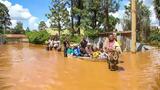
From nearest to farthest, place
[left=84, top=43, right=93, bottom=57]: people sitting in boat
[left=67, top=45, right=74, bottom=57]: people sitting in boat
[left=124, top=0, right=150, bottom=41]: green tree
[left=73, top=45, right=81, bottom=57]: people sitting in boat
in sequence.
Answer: [left=84, top=43, right=93, bottom=57]: people sitting in boat < [left=73, top=45, right=81, bottom=57]: people sitting in boat < [left=67, top=45, right=74, bottom=57]: people sitting in boat < [left=124, top=0, right=150, bottom=41]: green tree

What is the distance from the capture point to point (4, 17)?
9706 centimetres

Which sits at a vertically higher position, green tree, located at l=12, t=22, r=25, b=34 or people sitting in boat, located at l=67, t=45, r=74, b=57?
green tree, located at l=12, t=22, r=25, b=34

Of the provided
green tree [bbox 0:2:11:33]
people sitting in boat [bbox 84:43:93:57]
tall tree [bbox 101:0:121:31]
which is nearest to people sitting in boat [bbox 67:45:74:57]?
people sitting in boat [bbox 84:43:93:57]

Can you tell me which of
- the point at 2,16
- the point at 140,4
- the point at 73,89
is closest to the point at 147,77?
the point at 73,89

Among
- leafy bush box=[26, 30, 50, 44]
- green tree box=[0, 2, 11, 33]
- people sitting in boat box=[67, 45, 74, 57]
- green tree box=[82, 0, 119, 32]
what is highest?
green tree box=[0, 2, 11, 33]

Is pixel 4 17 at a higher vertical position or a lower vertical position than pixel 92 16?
higher

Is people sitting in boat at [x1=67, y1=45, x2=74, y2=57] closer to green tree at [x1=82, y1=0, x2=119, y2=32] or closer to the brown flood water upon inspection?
the brown flood water

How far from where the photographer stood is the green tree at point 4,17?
3716 inches

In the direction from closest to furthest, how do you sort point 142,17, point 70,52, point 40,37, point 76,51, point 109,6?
point 76,51
point 70,52
point 109,6
point 142,17
point 40,37

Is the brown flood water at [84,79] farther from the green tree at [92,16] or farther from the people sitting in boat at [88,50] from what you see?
the green tree at [92,16]

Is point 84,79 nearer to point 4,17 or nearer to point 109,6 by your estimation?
point 109,6

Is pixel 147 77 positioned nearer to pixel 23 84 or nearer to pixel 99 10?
pixel 23 84

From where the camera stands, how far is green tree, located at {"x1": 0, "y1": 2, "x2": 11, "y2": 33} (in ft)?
310

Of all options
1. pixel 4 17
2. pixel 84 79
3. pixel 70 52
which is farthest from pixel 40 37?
pixel 84 79
